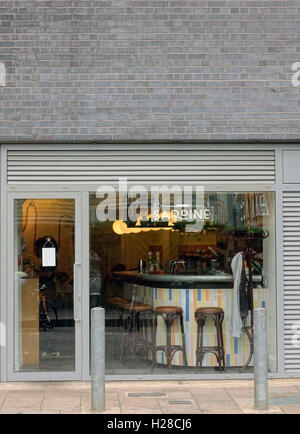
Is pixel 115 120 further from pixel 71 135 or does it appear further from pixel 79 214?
pixel 79 214

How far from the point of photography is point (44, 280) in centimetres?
891

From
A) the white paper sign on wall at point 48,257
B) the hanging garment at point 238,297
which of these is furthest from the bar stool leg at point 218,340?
the white paper sign on wall at point 48,257

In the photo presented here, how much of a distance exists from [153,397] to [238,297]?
1.88m

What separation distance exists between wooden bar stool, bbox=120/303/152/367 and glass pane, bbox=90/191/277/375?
1cm

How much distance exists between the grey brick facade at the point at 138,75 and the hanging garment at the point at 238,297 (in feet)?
5.37

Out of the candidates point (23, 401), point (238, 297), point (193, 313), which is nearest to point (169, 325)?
point (193, 313)

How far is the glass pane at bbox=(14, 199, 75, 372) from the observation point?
8844 millimetres

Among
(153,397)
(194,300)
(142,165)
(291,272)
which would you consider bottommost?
→ (153,397)

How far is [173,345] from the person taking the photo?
909 centimetres

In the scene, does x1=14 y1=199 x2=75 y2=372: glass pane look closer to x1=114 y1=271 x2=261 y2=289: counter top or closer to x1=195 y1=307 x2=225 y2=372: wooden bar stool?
x1=114 y1=271 x2=261 y2=289: counter top

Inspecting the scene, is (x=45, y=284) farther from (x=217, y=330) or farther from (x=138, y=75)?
(x=138, y=75)

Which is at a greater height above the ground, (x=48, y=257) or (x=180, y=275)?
(x=48, y=257)

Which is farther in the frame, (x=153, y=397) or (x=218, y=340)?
(x=218, y=340)

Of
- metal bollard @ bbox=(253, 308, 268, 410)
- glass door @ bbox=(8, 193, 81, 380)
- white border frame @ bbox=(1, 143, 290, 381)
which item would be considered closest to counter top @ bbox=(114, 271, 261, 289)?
white border frame @ bbox=(1, 143, 290, 381)
